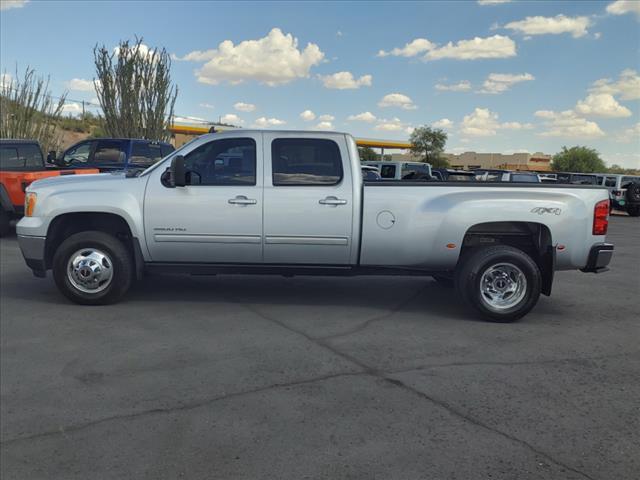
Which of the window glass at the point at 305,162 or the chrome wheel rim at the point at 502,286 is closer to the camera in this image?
the chrome wheel rim at the point at 502,286

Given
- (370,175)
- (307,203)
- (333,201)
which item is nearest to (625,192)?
(370,175)

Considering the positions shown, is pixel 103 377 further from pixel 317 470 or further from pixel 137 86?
pixel 137 86

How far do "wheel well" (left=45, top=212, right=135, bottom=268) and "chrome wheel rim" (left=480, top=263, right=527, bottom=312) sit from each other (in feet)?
12.7

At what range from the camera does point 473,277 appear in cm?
616

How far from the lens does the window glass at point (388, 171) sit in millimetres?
23219

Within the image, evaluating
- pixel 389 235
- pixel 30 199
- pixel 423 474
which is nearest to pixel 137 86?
pixel 30 199

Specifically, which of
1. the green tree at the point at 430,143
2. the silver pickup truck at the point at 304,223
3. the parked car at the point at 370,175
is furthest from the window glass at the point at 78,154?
the green tree at the point at 430,143

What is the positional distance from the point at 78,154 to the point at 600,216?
38.3 ft

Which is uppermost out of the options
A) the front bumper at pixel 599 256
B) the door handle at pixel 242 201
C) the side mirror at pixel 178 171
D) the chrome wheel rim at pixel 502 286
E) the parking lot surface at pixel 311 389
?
the side mirror at pixel 178 171

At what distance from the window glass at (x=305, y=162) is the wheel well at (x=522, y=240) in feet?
5.30

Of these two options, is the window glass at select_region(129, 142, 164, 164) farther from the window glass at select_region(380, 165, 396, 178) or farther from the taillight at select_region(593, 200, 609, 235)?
the window glass at select_region(380, 165, 396, 178)

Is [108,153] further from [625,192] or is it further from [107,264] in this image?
[625,192]

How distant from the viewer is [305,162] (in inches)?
253

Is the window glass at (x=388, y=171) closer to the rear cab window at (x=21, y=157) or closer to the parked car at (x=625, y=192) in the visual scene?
the parked car at (x=625, y=192)
